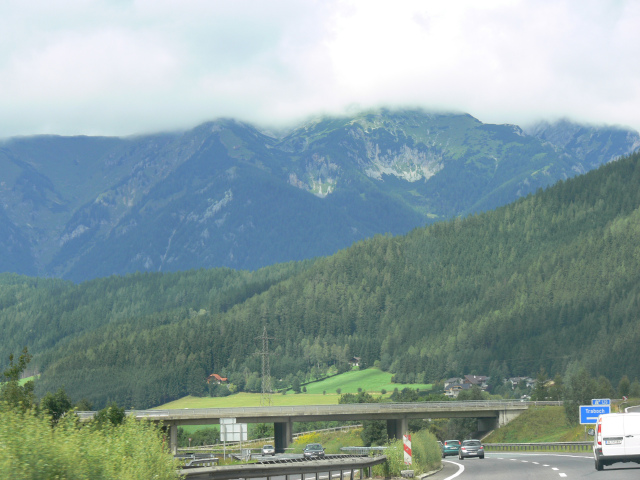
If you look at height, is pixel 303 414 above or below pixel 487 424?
above

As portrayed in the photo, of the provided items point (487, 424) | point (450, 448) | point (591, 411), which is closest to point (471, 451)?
point (450, 448)

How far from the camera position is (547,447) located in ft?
320

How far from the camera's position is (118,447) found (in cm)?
2072

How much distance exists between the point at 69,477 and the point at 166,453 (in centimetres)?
665

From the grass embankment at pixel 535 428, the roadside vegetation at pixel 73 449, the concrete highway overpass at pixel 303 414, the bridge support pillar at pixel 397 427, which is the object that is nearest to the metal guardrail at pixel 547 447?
the bridge support pillar at pixel 397 427

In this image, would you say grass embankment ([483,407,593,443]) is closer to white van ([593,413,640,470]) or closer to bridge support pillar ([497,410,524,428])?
bridge support pillar ([497,410,524,428])

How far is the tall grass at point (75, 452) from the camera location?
16281 mm

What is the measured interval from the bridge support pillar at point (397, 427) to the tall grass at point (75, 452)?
10739 cm

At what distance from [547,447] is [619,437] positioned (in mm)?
67752

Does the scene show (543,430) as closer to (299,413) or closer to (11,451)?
(299,413)

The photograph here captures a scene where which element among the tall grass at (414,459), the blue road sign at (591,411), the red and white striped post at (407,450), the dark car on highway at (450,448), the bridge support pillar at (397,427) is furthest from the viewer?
the bridge support pillar at (397,427)

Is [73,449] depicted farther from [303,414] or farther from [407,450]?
[303,414]

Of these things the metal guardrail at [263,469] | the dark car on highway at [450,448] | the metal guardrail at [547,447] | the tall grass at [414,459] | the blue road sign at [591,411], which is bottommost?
the metal guardrail at [547,447]

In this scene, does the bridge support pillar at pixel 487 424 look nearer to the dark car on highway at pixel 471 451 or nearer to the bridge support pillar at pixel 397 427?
the bridge support pillar at pixel 397 427
